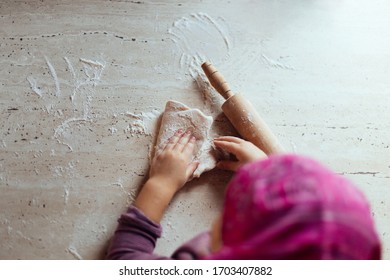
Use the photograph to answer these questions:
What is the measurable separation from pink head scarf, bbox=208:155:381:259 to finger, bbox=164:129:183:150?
0.39 metres

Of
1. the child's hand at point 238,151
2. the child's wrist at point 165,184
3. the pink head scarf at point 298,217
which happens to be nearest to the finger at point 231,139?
the child's hand at point 238,151

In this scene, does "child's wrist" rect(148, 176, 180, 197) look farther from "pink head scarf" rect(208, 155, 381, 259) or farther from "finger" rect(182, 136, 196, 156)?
"pink head scarf" rect(208, 155, 381, 259)

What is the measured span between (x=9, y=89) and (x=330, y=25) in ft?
2.69

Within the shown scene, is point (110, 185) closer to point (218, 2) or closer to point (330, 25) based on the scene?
point (218, 2)

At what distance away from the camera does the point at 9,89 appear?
1.01m

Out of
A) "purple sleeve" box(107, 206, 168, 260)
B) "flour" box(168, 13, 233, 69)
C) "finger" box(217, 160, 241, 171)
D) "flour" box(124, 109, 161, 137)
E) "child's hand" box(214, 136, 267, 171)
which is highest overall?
"flour" box(168, 13, 233, 69)

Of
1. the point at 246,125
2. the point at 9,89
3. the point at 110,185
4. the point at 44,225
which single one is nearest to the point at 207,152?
the point at 246,125

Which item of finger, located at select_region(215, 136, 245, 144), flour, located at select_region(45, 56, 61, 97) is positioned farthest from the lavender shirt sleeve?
flour, located at select_region(45, 56, 61, 97)

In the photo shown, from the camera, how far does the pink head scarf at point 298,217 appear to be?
1.64ft

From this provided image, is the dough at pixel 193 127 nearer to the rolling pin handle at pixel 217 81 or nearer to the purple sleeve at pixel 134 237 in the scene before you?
the rolling pin handle at pixel 217 81

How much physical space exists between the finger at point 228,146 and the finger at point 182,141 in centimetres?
6

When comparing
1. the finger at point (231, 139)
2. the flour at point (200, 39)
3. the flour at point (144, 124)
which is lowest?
the finger at point (231, 139)

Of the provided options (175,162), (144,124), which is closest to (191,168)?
(175,162)

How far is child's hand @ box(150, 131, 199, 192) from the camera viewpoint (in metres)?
0.91
